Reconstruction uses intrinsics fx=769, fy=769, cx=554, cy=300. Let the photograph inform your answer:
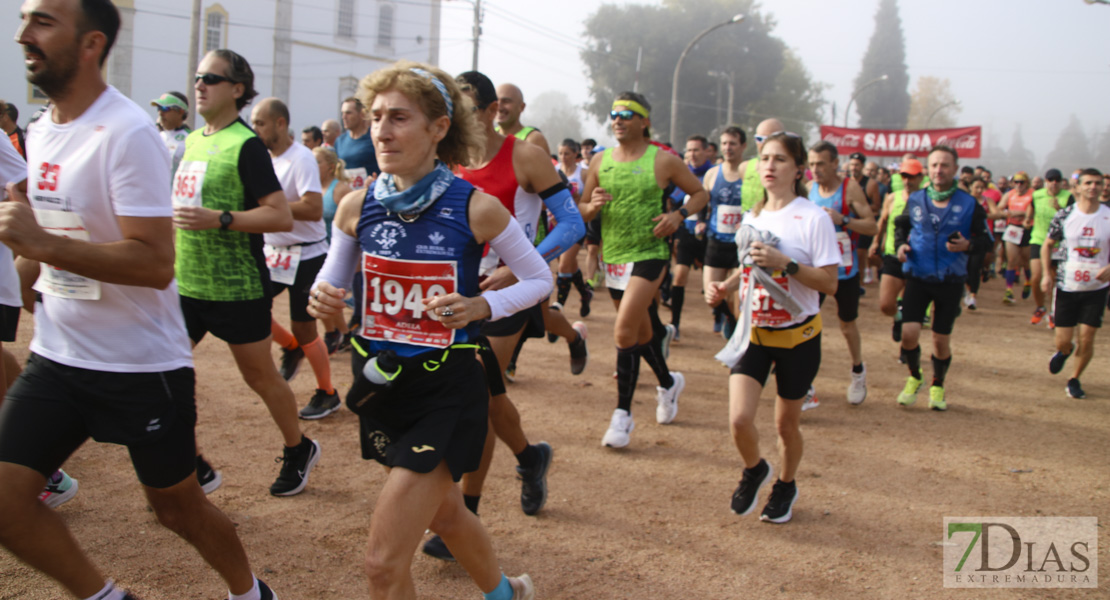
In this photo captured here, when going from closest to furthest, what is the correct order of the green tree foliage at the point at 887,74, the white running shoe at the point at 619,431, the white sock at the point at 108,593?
the white sock at the point at 108,593 → the white running shoe at the point at 619,431 → the green tree foliage at the point at 887,74

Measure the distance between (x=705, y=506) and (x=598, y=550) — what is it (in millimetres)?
895

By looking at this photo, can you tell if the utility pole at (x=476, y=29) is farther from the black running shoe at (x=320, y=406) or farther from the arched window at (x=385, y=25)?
the black running shoe at (x=320, y=406)

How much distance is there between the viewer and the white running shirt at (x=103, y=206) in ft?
7.74

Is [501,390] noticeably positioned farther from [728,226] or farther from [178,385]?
[728,226]

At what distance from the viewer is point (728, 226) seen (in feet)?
26.5

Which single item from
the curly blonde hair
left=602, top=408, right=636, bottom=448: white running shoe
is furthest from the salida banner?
the curly blonde hair

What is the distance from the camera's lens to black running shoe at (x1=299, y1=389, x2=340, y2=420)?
18.7 ft

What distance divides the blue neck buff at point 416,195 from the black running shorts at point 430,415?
0.48m

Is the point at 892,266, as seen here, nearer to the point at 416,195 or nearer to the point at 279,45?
the point at 416,195

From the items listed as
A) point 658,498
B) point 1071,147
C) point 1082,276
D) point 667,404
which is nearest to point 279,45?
point 667,404

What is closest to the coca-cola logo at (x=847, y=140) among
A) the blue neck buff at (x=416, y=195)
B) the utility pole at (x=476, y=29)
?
the utility pole at (x=476, y=29)

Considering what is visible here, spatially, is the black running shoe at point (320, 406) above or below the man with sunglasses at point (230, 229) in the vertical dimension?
below

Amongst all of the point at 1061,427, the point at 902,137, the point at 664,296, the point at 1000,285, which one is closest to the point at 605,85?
the point at 902,137

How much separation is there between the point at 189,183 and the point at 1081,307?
7.79 metres
